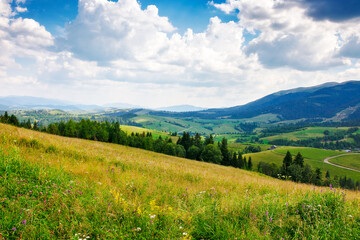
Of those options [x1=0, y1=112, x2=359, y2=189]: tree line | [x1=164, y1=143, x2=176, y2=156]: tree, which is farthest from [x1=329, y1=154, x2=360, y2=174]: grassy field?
[x1=164, y1=143, x2=176, y2=156]: tree

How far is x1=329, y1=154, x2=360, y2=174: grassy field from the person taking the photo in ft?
520

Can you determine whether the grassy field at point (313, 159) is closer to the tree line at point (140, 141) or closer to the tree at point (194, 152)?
the tree line at point (140, 141)

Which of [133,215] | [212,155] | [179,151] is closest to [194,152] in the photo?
[179,151]

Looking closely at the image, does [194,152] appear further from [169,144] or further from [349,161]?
[349,161]

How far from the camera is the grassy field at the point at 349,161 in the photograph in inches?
6240

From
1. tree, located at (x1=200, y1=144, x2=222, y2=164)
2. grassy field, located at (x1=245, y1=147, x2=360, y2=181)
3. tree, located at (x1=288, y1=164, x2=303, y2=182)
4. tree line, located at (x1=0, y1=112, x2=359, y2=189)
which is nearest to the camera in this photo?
tree, located at (x1=288, y1=164, x2=303, y2=182)

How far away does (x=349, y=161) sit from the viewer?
16762cm

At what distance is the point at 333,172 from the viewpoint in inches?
5364

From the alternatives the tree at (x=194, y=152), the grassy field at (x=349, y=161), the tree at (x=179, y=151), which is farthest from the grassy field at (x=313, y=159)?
the tree at (x=179, y=151)

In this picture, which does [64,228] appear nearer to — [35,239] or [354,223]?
[35,239]

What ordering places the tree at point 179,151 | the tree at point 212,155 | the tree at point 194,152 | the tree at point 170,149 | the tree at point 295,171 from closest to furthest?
the tree at point 295,171 → the tree at point 212,155 → the tree at point 170,149 → the tree at point 179,151 → the tree at point 194,152

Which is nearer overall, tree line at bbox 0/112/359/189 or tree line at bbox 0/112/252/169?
tree line at bbox 0/112/359/189

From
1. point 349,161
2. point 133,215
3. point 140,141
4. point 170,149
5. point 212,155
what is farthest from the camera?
point 349,161

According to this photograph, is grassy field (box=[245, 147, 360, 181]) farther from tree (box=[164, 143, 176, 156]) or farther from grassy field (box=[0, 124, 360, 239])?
grassy field (box=[0, 124, 360, 239])
